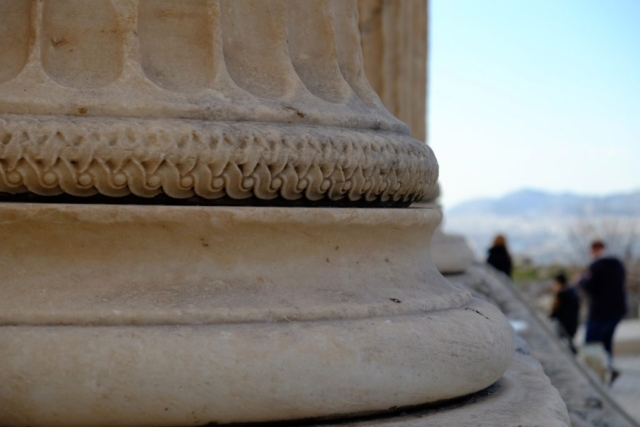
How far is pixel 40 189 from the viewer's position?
2910 mm

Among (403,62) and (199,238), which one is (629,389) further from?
(199,238)

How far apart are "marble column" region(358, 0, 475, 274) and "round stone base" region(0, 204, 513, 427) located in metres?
4.68

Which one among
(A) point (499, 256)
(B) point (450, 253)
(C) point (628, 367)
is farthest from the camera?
(A) point (499, 256)

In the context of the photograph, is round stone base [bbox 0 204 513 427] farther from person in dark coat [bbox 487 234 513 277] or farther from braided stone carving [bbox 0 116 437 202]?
person in dark coat [bbox 487 234 513 277]

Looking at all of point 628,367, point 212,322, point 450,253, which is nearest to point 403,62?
point 450,253

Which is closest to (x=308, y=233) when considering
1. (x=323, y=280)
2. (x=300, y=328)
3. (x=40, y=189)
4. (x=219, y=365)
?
(x=323, y=280)

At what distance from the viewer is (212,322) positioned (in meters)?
2.76

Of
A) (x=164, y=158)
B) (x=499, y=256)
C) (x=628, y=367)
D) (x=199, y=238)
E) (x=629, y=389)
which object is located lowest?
(x=628, y=367)

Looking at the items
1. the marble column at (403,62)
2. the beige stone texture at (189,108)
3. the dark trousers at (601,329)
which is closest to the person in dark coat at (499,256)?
the dark trousers at (601,329)

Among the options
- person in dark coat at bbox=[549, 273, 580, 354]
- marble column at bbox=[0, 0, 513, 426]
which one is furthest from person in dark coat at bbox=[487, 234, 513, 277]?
marble column at bbox=[0, 0, 513, 426]

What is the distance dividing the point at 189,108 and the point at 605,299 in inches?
502

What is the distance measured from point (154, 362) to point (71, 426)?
340mm

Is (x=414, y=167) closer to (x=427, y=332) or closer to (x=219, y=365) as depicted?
(x=427, y=332)

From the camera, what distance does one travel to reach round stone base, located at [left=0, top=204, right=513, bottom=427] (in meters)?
2.64
